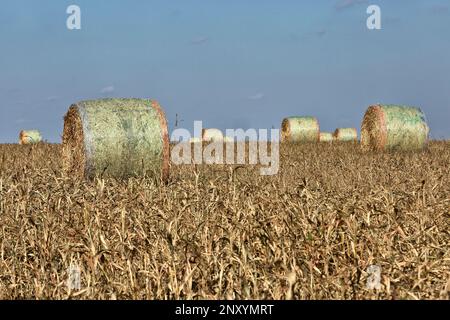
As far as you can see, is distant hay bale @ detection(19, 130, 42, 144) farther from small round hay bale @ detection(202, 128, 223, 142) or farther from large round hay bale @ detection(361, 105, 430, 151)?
large round hay bale @ detection(361, 105, 430, 151)

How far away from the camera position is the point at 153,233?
553cm

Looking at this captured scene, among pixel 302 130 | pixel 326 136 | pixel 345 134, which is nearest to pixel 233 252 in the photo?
pixel 302 130

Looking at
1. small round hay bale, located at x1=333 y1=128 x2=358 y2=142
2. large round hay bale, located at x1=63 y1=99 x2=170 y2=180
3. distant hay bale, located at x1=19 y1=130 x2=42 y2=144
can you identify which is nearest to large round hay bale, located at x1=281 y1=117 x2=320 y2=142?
small round hay bale, located at x1=333 y1=128 x2=358 y2=142

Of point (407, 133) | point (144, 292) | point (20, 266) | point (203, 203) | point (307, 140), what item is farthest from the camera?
point (307, 140)

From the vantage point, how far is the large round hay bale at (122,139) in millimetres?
11016

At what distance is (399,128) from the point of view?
19641mm

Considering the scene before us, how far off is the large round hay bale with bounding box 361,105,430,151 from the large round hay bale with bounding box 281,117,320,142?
25.5 feet

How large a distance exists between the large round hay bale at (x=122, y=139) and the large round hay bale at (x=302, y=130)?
17.0 metres

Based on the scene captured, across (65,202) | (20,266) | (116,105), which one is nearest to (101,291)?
(20,266)

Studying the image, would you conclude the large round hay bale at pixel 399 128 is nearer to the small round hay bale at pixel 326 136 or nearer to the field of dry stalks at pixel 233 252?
the small round hay bale at pixel 326 136

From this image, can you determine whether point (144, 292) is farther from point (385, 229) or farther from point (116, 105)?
point (116, 105)

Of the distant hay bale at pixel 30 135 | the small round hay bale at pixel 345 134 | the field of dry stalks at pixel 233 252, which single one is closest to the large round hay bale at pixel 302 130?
the small round hay bale at pixel 345 134

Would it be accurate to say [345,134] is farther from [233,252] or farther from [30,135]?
[233,252]

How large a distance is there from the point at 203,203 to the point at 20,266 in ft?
6.56
